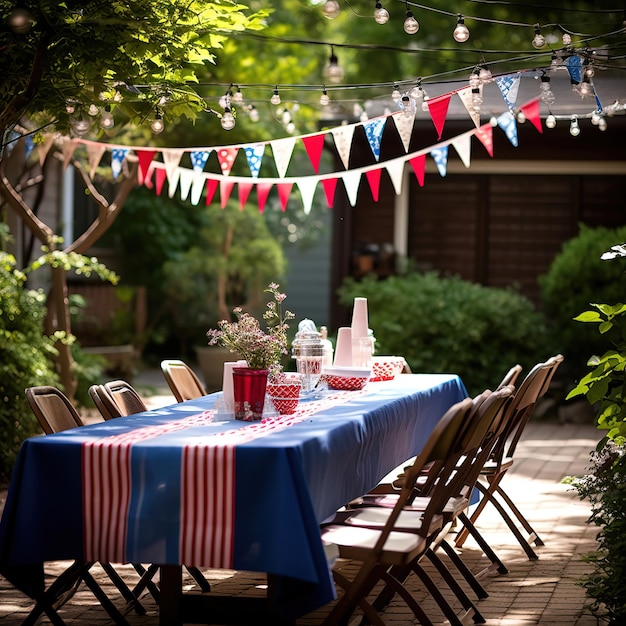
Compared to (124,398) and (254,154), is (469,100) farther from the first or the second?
(124,398)

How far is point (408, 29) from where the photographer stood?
17.0ft

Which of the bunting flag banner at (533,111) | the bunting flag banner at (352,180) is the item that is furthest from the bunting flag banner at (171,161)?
the bunting flag banner at (533,111)

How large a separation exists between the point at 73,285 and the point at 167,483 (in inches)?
479

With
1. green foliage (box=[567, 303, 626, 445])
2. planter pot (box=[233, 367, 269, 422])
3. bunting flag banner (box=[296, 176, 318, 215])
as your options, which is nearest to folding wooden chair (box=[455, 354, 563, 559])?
green foliage (box=[567, 303, 626, 445])

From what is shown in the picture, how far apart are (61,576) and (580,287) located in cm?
802

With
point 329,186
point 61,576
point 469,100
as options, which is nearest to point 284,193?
point 329,186

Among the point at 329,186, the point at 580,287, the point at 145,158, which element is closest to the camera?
the point at 329,186

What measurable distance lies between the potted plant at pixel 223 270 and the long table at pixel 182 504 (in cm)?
958

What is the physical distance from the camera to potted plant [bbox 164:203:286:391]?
1467cm

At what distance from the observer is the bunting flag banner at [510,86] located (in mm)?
6234

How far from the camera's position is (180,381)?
5.96m

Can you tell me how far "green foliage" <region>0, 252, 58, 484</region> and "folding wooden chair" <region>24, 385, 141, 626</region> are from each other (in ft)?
8.53

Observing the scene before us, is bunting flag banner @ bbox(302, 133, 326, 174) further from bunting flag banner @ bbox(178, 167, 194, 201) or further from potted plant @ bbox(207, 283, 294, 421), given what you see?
potted plant @ bbox(207, 283, 294, 421)

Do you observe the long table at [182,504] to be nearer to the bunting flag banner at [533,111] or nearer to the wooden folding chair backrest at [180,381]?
the wooden folding chair backrest at [180,381]
